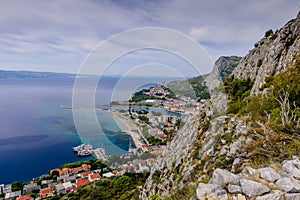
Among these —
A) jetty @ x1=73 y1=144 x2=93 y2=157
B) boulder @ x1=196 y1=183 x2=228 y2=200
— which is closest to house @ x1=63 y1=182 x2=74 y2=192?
jetty @ x1=73 y1=144 x2=93 y2=157

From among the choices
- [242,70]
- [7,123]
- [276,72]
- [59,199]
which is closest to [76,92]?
[276,72]

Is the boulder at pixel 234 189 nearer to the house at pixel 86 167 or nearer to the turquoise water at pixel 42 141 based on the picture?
the turquoise water at pixel 42 141

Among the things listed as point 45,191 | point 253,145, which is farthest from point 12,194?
point 253,145

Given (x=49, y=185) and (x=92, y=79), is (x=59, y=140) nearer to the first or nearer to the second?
(x=49, y=185)

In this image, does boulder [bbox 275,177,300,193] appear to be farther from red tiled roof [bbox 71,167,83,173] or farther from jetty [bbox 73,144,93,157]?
jetty [bbox 73,144,93,157]

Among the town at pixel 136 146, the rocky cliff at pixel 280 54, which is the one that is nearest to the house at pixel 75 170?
the town at pixel 136 146

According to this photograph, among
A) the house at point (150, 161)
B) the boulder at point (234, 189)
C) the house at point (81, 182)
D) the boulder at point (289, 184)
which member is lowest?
the house at point (81, 182)
